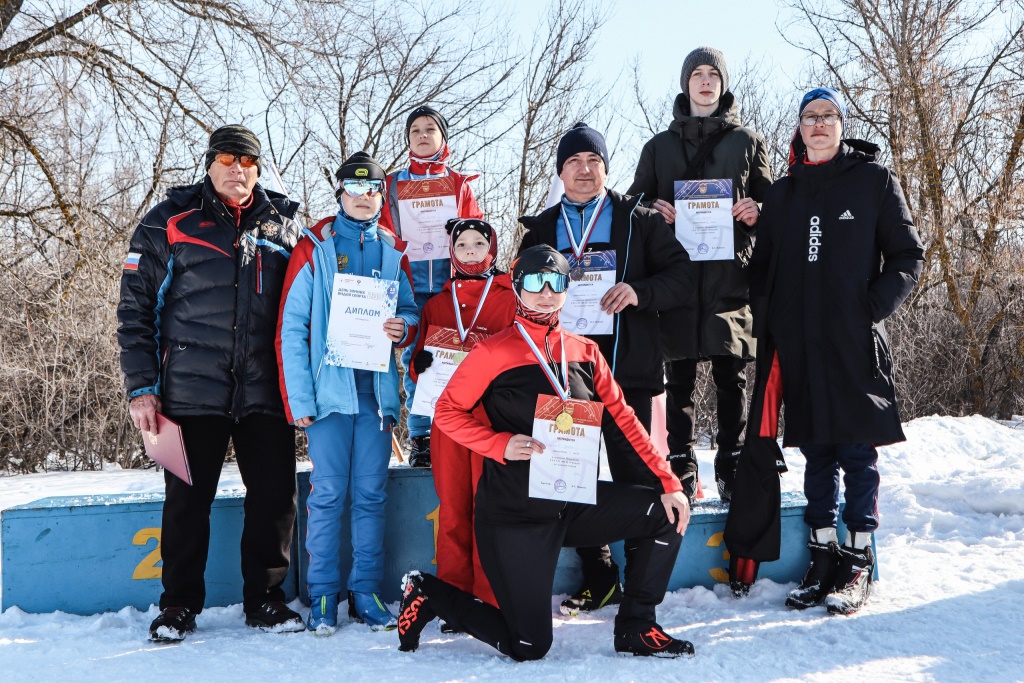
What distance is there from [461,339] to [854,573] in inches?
83.6

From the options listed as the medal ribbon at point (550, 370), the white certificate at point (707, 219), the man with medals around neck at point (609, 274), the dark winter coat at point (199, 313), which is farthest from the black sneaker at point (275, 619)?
the white certificate at point (707, 219)

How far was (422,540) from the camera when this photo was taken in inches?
154

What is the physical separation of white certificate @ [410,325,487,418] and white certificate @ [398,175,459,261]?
0.55 metres

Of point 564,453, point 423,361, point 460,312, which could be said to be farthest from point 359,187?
point 564,453

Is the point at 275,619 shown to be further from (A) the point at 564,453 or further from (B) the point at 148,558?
(A) the point at 564,453

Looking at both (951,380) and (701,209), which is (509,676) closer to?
(701,209)

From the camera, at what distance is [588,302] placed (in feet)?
12.0

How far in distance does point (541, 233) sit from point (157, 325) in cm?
182

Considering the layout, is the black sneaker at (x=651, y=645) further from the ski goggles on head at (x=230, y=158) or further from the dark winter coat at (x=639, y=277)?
the ski goggles on head at (x=230, y=158)

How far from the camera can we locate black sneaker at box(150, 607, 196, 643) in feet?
10.8

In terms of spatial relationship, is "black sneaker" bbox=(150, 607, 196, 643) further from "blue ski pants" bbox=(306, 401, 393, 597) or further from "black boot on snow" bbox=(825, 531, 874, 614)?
"black boot on snow" bbox=(825, 531, 874, 614)

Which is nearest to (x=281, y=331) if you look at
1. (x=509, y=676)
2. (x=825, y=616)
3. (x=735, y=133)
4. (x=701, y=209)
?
(x=509, y=676)

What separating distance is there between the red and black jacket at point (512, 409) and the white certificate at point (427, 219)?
0.95m

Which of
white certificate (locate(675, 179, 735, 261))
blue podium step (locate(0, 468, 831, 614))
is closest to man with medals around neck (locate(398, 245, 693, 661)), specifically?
blue podium step (locate(0, 468, 831, 614))
